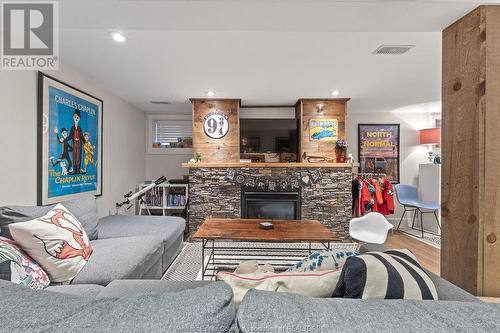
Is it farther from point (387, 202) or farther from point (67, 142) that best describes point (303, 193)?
point (67, 142)

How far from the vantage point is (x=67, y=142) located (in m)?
2.70

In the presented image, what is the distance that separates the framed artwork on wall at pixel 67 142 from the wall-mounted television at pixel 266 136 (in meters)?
2.19

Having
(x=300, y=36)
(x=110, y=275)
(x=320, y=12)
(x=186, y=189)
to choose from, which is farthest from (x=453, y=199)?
(x=186, y=189)

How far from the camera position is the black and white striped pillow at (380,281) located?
792 millimetres

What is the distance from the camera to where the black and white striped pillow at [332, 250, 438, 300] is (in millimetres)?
792

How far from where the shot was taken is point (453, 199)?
1.25m

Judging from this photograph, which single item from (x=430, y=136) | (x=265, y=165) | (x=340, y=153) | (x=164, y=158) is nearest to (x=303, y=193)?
(x=265, y=165)

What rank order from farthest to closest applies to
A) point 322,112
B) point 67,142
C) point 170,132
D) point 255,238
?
point 170,132 → point 322,112 → point 67,142 → point 255,238

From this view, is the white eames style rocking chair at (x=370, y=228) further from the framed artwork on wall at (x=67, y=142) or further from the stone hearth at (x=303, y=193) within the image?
the framed artwork on wall at (x=67, y=142)

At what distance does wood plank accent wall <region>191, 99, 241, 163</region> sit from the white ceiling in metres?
0.32

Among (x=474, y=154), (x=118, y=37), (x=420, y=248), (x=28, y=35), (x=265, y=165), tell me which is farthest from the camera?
(x=265, y=165)

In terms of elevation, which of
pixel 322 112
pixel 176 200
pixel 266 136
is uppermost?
pixel 322 112

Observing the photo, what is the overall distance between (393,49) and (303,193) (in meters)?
2.40

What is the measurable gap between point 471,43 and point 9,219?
2868 mm
